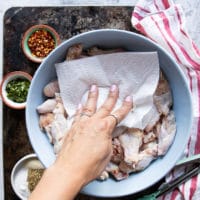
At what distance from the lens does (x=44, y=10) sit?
38.6 inches

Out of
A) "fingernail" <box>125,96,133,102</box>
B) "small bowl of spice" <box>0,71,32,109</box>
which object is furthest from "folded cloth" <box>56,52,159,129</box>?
"small bowl of spice" <box>0,71,32,109</box>

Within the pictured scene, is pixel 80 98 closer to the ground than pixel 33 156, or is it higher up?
higher up

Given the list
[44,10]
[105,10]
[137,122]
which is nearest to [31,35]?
[44,10]

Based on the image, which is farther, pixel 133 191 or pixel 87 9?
pixel 87 9

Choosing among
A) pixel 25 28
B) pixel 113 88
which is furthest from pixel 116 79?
pixel 25 28

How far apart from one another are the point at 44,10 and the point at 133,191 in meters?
0.41

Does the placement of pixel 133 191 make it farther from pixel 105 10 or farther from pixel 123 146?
pixel 105 10

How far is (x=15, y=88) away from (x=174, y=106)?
12.8 inches

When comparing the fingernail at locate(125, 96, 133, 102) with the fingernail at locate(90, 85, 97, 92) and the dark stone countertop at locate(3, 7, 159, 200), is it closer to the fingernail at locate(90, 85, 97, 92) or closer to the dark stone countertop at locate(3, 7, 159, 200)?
the fingernail at locate(90, 85, 97, 92)

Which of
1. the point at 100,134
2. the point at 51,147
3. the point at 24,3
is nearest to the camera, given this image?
the point at 100,134

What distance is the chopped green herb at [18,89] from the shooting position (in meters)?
0.97

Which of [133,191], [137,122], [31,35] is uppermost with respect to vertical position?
[31,35]

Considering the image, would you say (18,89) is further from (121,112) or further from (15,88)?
(121,112)

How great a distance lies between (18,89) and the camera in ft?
3.21
